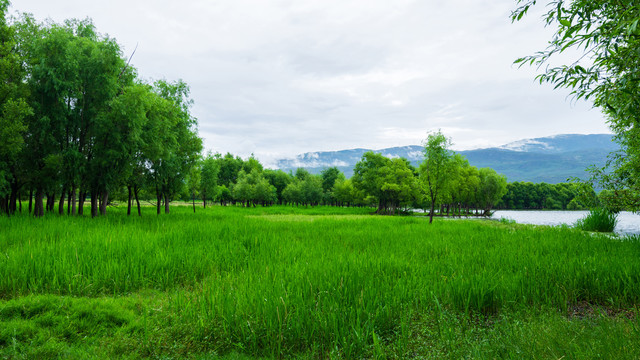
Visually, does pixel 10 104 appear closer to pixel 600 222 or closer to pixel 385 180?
pixel 600 222

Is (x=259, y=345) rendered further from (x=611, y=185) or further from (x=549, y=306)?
(x=611, y=185)

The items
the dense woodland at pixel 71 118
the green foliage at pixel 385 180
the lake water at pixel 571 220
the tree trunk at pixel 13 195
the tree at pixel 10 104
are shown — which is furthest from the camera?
the green foliage at pixel 385 180

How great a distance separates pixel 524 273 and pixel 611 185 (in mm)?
10214

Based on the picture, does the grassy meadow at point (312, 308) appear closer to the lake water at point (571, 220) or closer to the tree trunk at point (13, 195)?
the lake water at point (571, 220)

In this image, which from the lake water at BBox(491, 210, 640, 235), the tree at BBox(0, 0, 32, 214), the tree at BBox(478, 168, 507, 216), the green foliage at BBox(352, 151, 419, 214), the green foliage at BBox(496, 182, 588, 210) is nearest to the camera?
the tree at BBox(0, 0, 32, 214)

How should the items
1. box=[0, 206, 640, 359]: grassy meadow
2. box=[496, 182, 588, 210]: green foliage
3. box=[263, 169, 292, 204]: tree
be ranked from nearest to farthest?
box=[0, 206, 640, 359]: grassy meadow
box=[263, 169, 292, 204]: tree
box=[496, 182, 588, 210]: green foliage

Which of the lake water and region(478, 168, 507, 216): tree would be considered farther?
region(478, 168, 507, 216): tree

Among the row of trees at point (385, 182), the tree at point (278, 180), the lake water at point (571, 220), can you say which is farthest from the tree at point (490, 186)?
the tree at point (278, 180)

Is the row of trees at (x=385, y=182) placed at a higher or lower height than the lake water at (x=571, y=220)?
higher

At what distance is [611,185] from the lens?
11.3 metres

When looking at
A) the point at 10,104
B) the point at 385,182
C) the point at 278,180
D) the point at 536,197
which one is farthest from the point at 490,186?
the point at 10,104

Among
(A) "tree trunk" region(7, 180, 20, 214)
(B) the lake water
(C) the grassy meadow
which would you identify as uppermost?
(A) "tree trunk" region(7, 180, 20, 214)

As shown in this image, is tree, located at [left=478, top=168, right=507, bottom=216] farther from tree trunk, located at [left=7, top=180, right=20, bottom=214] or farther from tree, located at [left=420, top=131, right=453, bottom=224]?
tree trunk, located at [left=7, top=180, right=20, bottom=214]

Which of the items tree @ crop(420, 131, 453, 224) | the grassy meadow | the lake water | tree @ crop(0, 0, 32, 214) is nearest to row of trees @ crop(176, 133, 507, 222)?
tree @ crop(420, 131, 453, 224)
